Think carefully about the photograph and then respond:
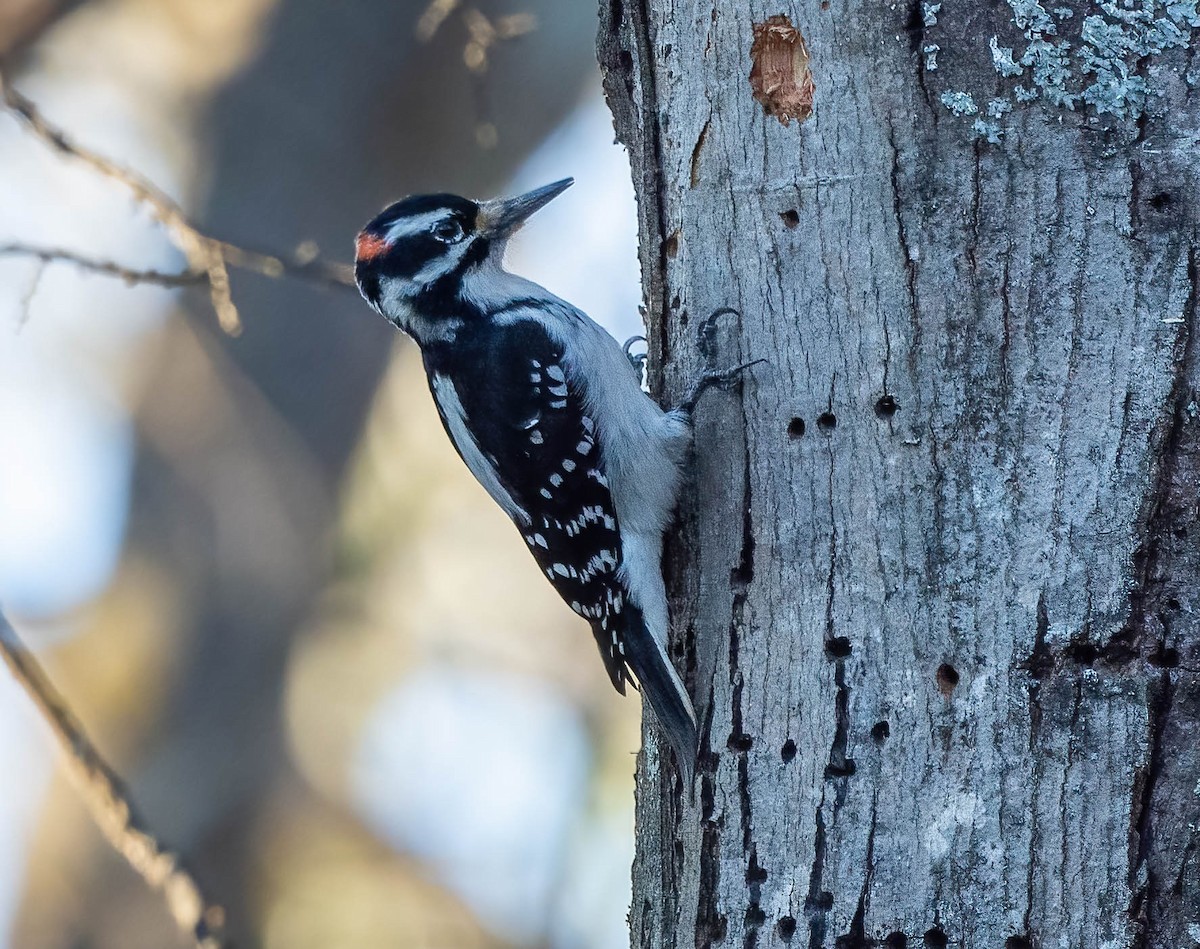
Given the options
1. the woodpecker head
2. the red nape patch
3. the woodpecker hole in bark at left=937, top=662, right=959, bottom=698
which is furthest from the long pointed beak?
the woodpecker hole in bark at left=937, top=662, right=959, bottom=698

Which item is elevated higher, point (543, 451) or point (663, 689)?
point (543, 451)

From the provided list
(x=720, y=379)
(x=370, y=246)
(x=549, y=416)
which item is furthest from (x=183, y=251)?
(x=720, y=379)

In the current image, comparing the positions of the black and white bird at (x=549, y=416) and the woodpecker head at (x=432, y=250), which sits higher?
the woodpecker head at (x=432, y=250)

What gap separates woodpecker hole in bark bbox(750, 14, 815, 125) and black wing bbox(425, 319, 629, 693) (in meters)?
0.99

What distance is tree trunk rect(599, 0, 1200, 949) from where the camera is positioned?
194 centimetres

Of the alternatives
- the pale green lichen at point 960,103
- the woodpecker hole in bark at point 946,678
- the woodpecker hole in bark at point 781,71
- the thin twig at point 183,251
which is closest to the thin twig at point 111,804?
the thin twig at point 183,251

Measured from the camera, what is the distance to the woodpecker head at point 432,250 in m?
3.38

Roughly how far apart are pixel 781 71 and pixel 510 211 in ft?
4.03

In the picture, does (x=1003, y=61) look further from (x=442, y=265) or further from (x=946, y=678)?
(x=442, y=265)

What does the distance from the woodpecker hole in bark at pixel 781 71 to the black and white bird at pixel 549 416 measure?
65 centimetres

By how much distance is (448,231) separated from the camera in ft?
11.2

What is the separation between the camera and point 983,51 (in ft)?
7.02

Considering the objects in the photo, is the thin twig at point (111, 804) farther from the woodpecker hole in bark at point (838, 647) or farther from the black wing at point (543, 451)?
the woodpecker hole in bark at point (838, 647)

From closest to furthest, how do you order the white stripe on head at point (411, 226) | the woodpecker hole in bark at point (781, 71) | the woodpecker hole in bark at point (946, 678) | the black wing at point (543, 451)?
the woodpecker hole in bark at point (946, 678)
the woodpecker hole in bark at point (781, 71)
the black wing at point (543, 451)
the white stripe on head at point (411, 226)
